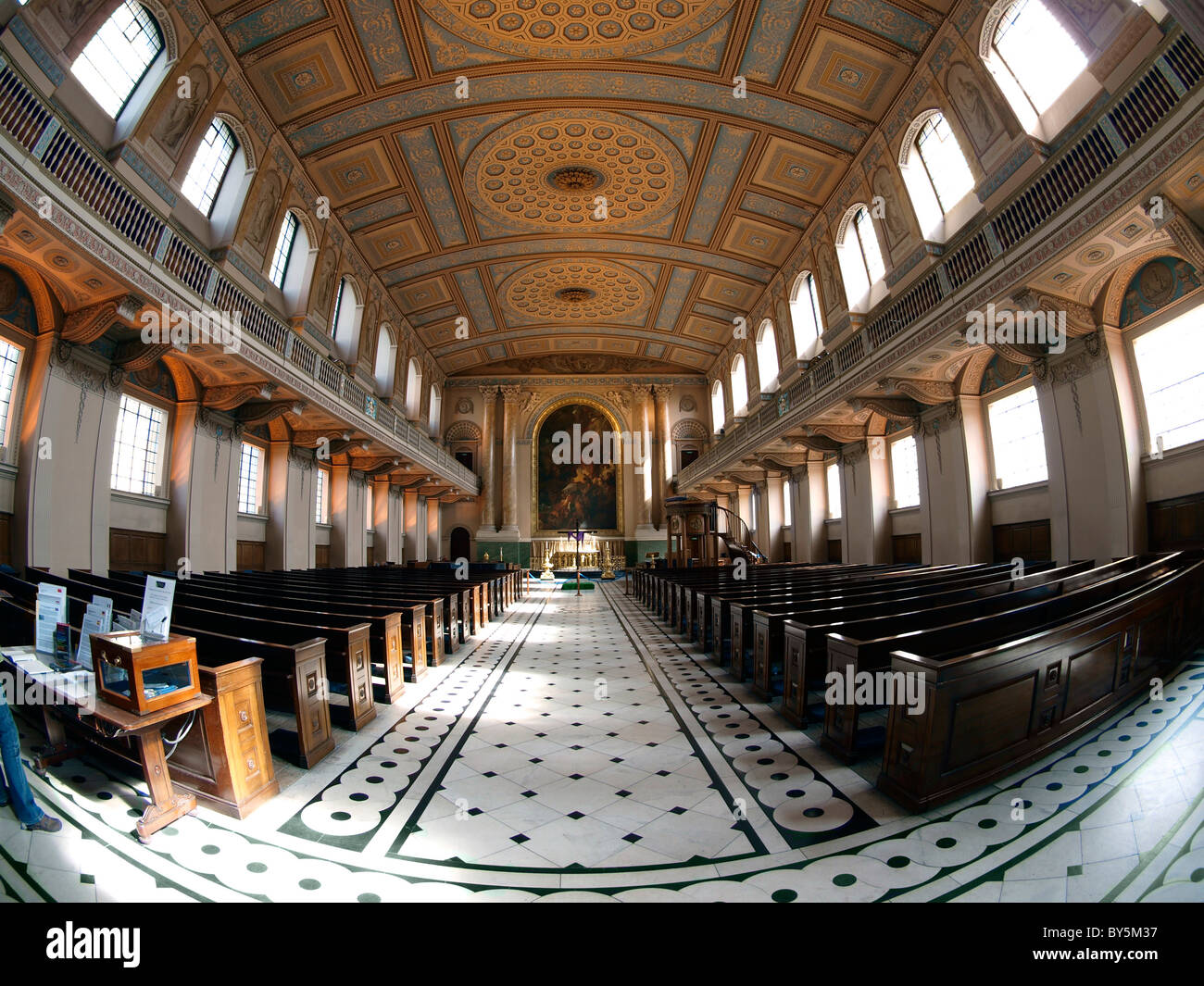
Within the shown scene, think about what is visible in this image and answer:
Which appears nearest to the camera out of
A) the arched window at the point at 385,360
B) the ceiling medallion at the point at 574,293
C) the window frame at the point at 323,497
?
the window frame at the point at 323,497

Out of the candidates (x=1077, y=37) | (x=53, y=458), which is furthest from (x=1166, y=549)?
(x=53, y=458)

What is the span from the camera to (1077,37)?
7.56 metres

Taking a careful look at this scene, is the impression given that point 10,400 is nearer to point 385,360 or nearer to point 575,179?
point 575,179

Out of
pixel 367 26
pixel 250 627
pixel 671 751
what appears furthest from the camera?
pixel 367 26

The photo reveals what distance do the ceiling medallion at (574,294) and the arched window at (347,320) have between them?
7.85 metres

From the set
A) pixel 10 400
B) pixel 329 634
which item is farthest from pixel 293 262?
pixel 329 634

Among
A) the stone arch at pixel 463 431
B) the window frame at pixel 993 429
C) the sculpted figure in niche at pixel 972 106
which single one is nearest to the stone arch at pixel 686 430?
the stone arch at pixel 463 431

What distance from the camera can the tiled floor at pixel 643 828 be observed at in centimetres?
246

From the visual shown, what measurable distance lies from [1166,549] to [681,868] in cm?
883

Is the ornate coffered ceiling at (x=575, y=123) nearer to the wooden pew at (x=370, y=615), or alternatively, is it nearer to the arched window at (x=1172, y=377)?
the arched window at (x=1172, y=377)

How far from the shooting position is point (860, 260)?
14180 millimetres

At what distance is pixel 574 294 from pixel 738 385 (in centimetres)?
742
